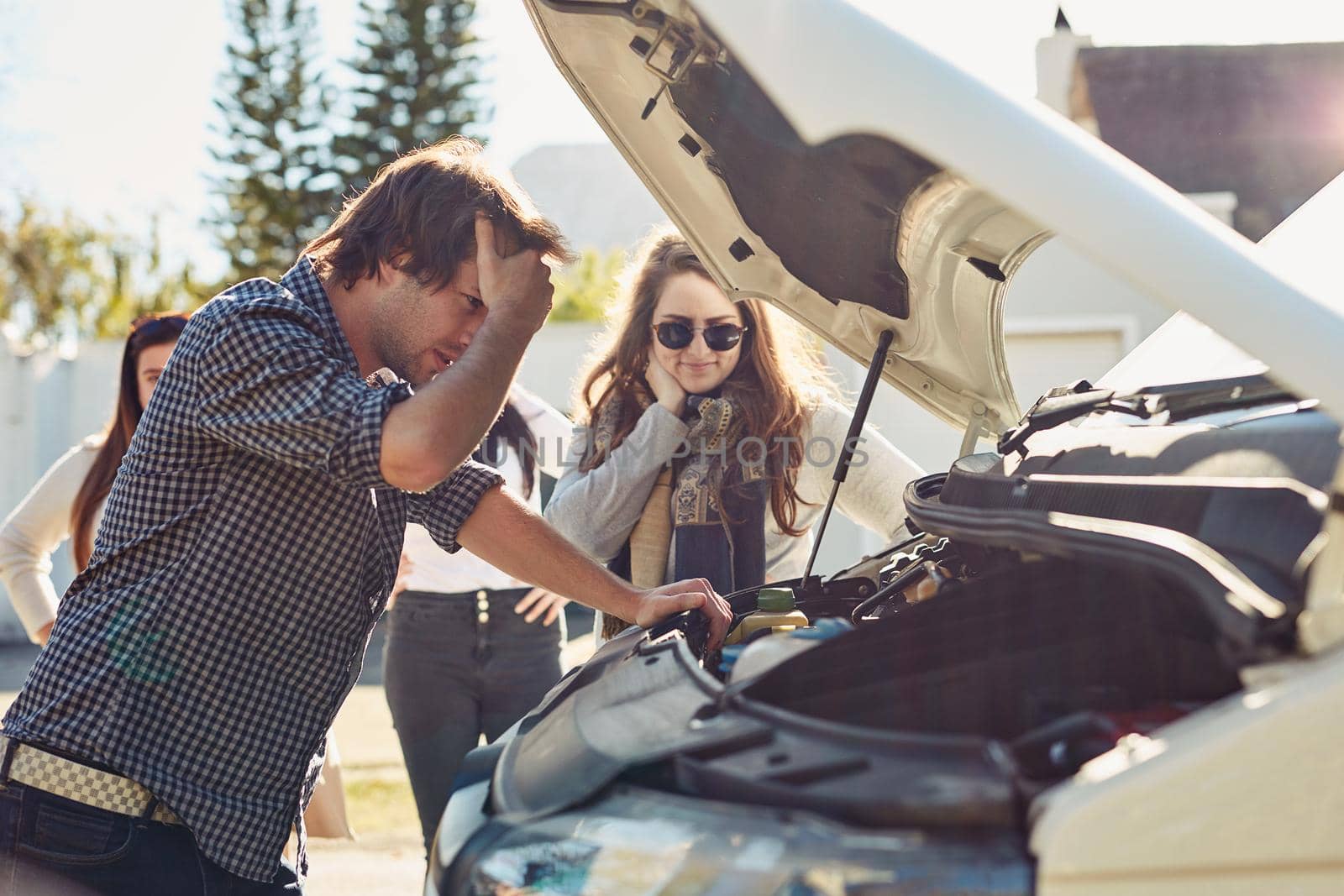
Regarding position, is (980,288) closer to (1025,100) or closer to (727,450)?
(727,450)

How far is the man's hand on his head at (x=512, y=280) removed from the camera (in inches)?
89.0

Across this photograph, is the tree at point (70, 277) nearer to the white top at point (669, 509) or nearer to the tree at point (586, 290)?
the tree at point (586, 290)

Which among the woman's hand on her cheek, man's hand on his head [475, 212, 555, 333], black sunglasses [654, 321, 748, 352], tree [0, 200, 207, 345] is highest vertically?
man's hand on his head [475, 212, 555, 333]

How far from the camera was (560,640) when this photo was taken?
13.8 ft

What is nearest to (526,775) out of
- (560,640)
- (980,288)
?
(980,288)

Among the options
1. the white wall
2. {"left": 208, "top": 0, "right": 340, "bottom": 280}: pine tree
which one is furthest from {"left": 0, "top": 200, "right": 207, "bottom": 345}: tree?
the white wall

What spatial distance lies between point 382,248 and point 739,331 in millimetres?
1364

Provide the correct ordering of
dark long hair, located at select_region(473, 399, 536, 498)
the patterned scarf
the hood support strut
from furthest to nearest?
dark long hair, located at select_region(473, 399, 536, 498), the patterned scarf, the hood support strut

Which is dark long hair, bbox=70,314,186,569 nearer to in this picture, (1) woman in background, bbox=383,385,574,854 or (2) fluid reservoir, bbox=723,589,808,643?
(1) woman in background, bbox=383,385,574,854

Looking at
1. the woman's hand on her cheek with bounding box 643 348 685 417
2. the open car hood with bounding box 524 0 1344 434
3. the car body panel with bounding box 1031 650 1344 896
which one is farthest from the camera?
the woman's hand on her cheek with bounding box 643 348 685 417

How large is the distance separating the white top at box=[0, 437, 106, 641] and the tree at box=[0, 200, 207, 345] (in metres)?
28.1

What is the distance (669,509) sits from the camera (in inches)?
140

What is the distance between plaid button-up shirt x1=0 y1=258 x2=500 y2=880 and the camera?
2.03 meters

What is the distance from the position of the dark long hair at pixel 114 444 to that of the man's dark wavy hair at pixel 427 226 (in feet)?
5.21
